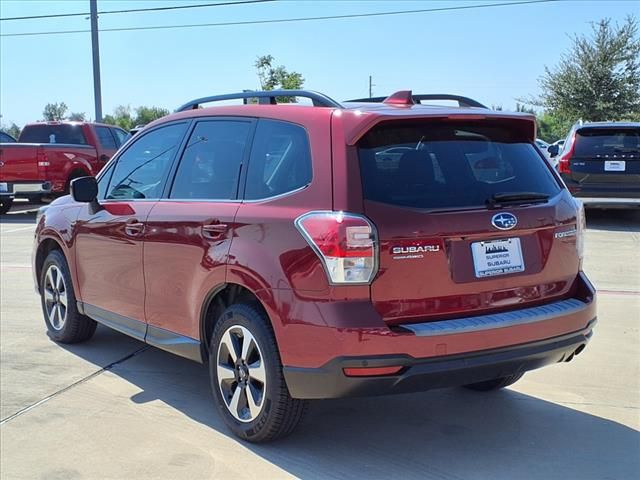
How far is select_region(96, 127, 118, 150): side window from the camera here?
15.6 meters

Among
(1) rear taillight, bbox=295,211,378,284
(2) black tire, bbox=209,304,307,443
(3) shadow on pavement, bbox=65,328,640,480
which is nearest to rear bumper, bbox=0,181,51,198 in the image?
(3) shadow on pavement, bbox=65,328,640,480

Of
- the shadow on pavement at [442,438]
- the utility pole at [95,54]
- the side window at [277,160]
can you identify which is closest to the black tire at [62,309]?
the shadow on pavement at [442,438]

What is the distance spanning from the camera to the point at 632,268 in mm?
8227

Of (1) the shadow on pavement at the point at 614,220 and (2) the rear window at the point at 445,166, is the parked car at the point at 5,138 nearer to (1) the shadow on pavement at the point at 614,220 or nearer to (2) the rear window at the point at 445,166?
(1) the shadow on pavement at the point at 614,220

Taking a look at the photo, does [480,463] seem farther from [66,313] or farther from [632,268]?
[632,268]

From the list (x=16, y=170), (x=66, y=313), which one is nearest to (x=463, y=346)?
(x=66, y=313)

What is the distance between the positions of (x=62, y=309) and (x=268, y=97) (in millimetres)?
2808

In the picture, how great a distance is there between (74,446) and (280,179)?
72.3 inches

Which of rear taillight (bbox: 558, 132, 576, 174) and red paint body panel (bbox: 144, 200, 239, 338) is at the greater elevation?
rear taillight (bbox: 558, 132, 576, 174)

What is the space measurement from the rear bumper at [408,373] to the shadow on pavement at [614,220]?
29.7 ft

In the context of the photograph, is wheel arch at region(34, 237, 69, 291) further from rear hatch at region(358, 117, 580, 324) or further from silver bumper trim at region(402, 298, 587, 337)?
silver bumper trim at region(402, 298, 587, 337)

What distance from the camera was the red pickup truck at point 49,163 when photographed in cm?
1415

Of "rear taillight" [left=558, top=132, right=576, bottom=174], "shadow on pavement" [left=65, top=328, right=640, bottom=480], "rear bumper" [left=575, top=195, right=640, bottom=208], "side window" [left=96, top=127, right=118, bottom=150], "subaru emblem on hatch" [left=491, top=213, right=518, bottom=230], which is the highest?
"side window" [left=96, top=127, right=118, bottom=150]

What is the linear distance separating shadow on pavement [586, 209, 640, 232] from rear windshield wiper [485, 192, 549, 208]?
28.4ft
